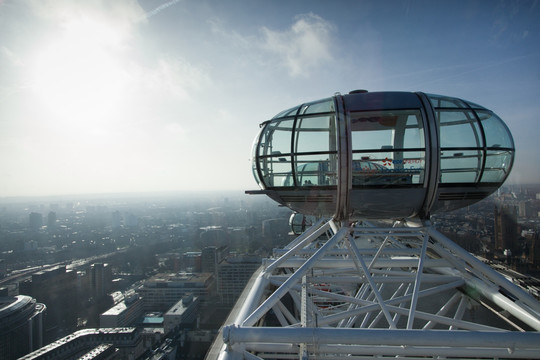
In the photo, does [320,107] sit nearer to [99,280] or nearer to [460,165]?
[460,165]

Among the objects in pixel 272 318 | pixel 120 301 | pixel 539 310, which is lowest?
pixel 120 301

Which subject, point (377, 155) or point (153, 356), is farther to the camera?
point (153, 356)

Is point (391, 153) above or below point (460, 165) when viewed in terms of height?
above

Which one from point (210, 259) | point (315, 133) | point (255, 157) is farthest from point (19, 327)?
point (315, 133)

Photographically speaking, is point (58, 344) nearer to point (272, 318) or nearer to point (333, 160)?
point (272, 318)

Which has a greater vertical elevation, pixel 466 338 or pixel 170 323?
pixel 466 338

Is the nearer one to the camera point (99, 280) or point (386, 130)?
point (386, 130)

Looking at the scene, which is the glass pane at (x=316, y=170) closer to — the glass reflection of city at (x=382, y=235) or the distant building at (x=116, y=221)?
the glass reflection of city at (x=382, y=235)

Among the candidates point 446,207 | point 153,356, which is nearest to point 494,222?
point 446,207
